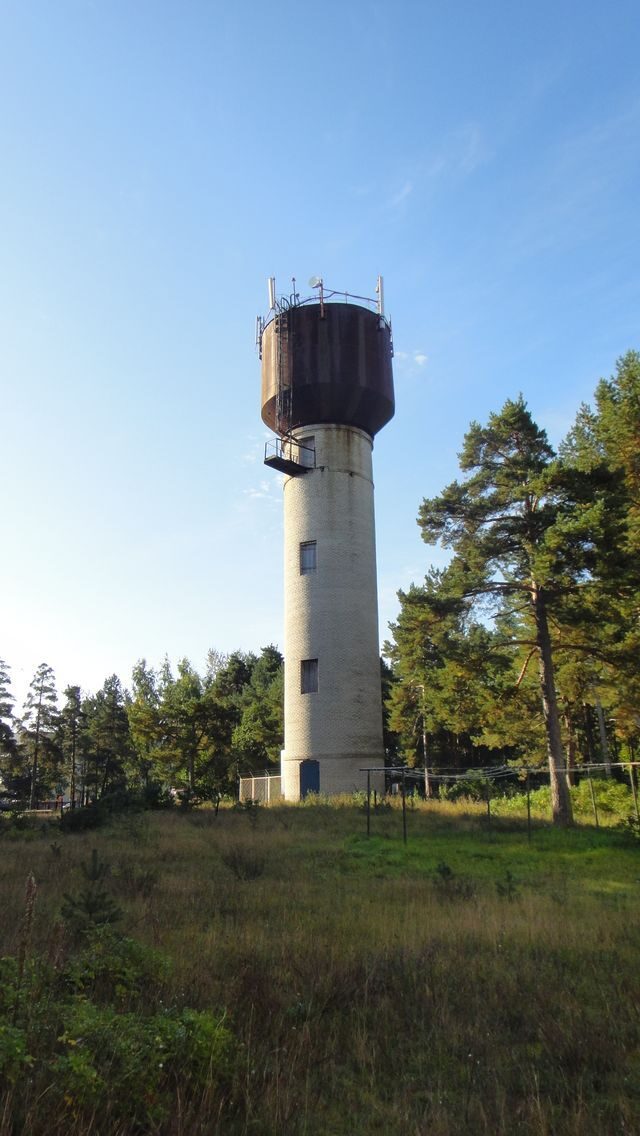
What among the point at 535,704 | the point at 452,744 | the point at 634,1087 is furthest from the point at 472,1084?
the point at 452,744

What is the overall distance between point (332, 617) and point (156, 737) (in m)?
21.2

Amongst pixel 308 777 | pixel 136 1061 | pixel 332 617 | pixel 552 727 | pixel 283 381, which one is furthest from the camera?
pixel 283 381

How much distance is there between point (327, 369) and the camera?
31969mm

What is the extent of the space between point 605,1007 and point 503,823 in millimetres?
15894

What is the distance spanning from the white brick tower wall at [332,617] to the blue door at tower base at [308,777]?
8.6 inches

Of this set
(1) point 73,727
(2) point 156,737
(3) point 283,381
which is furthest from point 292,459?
(1) point 73,727

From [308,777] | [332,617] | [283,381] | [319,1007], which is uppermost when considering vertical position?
[283,381]

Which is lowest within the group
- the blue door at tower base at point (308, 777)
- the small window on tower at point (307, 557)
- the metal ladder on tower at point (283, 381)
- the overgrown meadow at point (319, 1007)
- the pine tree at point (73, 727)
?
the overgrown meadow at point (319, 1007)

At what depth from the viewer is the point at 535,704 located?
2273 centimetres

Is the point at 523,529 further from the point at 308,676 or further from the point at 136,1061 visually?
the point at 136,1061

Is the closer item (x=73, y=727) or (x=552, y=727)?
(x=552, y=727)

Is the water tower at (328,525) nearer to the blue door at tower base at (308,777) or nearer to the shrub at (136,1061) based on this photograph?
the blue door at tower base at (308,777)

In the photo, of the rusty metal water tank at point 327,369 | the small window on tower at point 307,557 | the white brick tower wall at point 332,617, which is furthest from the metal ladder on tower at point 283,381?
the small window on tower at point 307,557

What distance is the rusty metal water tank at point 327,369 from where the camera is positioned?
32031 mm
